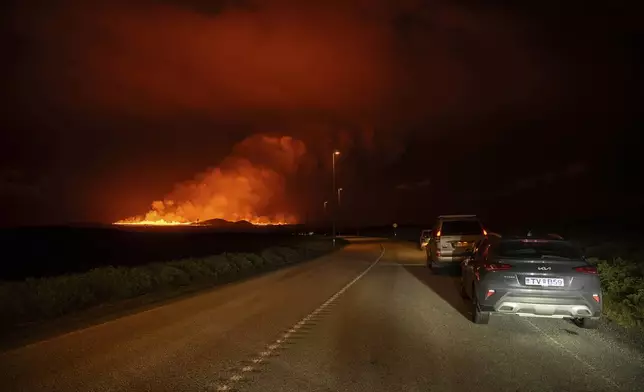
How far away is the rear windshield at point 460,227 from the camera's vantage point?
23.8 m

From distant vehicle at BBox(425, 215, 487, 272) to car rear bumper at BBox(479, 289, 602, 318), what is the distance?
12.0m

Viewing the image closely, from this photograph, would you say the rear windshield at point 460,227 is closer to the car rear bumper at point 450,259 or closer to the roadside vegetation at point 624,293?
the car rear bumper at point 450,259

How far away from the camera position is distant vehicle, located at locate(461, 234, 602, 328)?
1048cm

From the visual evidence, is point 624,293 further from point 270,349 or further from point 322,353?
point 270,349

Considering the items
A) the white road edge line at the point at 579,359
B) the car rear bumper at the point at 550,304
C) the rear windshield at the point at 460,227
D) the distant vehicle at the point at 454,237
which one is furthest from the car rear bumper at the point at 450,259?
the car rear bumper at the point at 550,304

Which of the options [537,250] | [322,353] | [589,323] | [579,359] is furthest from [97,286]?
[579,359]

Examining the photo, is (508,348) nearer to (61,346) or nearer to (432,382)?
(432,382)

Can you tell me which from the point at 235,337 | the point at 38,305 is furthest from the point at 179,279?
the point at 235,337

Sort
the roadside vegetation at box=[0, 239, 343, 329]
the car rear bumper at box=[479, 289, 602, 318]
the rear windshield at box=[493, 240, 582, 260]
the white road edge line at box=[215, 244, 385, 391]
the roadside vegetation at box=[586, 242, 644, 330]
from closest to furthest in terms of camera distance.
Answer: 1. the white road edge line at box=[215, 244, 385, 391]
2. the car rear bumper at box=[479, 289, 602, 318]
3. the rear windshield at box=[493, 240, 582, 260]
4. the roadside vegetation at box=[586, 242, 644, 330]
5. the roadside vegetation at box=[0, 239, 343, 329]

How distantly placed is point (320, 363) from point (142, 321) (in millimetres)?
5549

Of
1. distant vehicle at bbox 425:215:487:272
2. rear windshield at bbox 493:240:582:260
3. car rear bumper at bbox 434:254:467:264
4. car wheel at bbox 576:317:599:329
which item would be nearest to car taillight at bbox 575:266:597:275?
rear windshield at bbox 493:240:582:260

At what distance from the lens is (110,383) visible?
23.3 feet

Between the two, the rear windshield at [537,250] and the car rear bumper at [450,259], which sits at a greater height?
the rear windshield at [537,250]

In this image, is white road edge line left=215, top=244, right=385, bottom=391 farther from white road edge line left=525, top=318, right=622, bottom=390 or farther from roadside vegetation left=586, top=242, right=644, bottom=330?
roadside vegetation left=586, top=242, right=644, bottom=330
